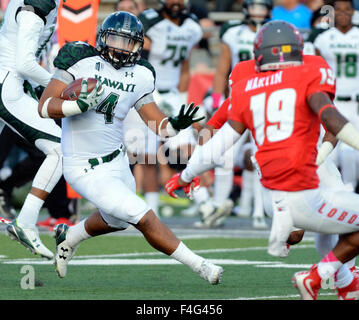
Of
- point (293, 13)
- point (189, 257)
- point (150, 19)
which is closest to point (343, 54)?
point (150, 19)

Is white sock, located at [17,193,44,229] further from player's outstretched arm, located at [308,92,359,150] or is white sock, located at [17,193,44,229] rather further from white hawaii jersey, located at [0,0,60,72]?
player's outstretched arm, located at [308,92,359,150]

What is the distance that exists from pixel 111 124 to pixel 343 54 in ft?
15.5

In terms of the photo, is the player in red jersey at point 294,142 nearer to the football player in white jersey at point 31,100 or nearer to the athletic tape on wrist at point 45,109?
the athletic tape on wrist at point 45,109

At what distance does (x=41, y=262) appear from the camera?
7582 mm

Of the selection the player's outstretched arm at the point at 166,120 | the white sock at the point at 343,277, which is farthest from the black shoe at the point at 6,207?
the white sock at the point at 343,277

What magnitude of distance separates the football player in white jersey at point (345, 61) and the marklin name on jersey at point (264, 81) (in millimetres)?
5027

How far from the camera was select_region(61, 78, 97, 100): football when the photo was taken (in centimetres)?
601

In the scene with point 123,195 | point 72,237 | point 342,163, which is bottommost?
point 342,163

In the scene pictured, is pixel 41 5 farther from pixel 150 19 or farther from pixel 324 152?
pixel 150 19

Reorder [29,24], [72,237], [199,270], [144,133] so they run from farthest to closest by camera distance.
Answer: [144,133]
[29,24]
[72,237]
[199,270]

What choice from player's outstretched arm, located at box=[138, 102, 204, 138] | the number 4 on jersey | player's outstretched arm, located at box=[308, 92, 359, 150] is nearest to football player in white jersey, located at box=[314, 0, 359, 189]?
player's outstretched arm, located at box=[138, 102, 204, 138]
